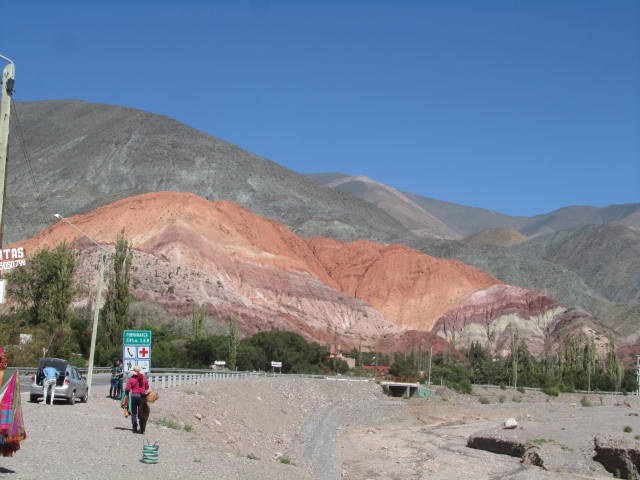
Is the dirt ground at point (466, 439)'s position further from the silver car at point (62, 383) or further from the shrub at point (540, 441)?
the silver car at point (62, 383)

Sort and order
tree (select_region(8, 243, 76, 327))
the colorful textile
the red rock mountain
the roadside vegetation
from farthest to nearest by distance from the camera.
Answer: the red rock mountain, tree (select_region(8, 243, 76, 327)), the roadside vegetation, the colorful textile

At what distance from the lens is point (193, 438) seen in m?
26.7

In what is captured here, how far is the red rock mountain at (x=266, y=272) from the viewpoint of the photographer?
118 meters

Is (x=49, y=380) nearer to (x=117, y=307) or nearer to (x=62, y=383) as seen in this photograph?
(x=62, y=383)

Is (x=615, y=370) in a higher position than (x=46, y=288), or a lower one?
lower

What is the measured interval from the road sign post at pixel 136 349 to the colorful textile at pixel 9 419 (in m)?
18.9

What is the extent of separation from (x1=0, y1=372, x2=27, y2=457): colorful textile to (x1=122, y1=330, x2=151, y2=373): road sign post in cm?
1889

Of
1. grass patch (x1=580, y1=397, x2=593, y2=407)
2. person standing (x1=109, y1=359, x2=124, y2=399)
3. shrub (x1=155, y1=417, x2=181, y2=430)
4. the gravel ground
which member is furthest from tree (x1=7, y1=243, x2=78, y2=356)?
grass patch (x1=580, y1=397, x2=593, y2=407)

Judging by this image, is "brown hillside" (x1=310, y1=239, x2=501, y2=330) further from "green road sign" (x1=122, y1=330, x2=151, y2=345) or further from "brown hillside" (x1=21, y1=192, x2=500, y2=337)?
"green road sign" (x1=122, y1=330, x2=151, y2=345)

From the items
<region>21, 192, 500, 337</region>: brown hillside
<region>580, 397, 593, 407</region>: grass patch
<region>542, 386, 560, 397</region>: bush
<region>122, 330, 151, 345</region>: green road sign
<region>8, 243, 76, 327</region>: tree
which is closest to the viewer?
<region>122, 330, 151, 345</region>: green road sign

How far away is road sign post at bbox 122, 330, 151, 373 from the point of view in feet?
112

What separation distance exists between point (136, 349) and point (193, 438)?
8.41m

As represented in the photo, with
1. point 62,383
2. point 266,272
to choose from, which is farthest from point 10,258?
point 266,272

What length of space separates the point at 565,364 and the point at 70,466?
116104 millimetres
